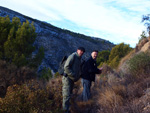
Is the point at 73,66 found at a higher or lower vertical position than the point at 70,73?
higher

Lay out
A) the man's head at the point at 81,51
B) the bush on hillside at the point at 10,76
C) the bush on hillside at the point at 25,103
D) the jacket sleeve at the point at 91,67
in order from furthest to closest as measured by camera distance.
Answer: the bush on hillside at the point at 10,76
the jacket sleeve at the point at 91,67
the man's head at the point at 81,51
the bush on hillside at the point at 25,103

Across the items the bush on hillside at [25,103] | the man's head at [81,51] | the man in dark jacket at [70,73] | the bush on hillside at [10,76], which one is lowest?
the bush on hillside at [10,76]

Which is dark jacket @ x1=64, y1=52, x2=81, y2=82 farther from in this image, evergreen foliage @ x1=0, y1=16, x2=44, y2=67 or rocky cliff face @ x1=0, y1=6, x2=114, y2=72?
rocky cliff face @ x1=0, y1=6, x2=114, y2=72

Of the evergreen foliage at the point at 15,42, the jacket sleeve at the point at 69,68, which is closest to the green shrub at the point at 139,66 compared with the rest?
the jacket sleeve at the point at 69,68

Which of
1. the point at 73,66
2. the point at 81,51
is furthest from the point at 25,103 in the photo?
the point at 81,51

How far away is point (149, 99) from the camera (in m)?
3.62

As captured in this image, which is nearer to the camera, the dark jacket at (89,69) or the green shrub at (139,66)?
the dark jacket at (89,69)

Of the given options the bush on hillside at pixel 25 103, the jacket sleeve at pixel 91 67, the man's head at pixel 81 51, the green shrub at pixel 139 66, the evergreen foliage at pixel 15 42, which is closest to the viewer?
the bush on hillside at pixel 25 103

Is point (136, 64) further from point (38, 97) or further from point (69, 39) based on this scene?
point (69, 39)

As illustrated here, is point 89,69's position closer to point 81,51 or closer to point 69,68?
point 81,51

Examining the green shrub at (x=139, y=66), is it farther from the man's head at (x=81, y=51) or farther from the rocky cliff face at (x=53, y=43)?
the rocky cliff face at (x=53, y=43)

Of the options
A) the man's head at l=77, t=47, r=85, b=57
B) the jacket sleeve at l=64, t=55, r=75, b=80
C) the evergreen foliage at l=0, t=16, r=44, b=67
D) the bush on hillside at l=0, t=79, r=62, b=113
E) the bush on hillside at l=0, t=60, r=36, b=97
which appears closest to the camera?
the bush on hillside at l=0, t=79, r=62, b=113

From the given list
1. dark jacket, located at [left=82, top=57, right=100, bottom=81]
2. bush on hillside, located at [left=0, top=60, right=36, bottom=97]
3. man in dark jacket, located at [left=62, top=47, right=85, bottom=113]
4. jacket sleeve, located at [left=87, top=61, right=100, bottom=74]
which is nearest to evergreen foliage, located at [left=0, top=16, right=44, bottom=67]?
bush on hillside, located at [left=0, top=60, right=36, bottom=97]

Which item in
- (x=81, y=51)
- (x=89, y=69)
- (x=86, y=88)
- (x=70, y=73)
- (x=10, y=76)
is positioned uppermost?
(x=81, y=51)
